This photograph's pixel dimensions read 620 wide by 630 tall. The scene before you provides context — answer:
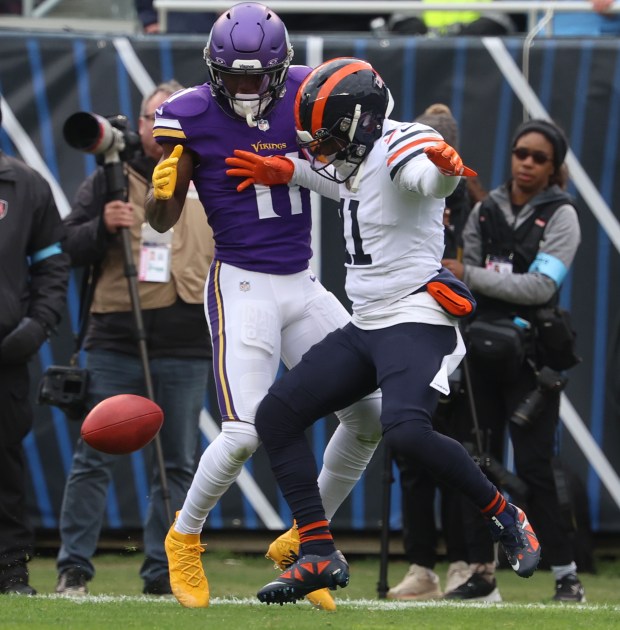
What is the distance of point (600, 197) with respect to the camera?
24.7ft

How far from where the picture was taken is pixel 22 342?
592 cm

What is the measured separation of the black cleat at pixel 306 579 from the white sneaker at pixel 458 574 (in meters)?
1.81

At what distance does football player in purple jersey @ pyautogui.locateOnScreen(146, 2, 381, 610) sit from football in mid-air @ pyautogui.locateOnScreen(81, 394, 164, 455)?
319 millimetres

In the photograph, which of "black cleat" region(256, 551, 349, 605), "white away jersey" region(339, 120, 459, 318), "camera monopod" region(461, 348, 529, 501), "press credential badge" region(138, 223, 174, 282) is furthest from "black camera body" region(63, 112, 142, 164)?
"black cleat" region(256, 551, 349, 605)

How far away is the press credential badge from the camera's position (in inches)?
260

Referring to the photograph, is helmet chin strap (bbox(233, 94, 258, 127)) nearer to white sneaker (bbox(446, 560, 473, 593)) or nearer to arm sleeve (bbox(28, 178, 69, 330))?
arm sleeve (bbox(28, 178, 69, 330))

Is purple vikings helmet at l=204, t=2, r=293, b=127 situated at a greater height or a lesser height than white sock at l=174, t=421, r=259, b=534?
greater

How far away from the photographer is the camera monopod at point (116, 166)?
6.34 meters

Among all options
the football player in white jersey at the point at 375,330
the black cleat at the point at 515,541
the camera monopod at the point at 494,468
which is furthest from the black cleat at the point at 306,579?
the camera monopod at the point at 494,468

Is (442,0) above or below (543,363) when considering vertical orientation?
above

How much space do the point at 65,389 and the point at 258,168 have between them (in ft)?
5.89

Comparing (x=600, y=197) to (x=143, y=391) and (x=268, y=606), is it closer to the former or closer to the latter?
Answer: (x=143, y=391)

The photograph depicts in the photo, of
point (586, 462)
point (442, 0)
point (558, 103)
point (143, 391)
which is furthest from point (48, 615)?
point (442, 0)

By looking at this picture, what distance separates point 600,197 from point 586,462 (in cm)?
140
